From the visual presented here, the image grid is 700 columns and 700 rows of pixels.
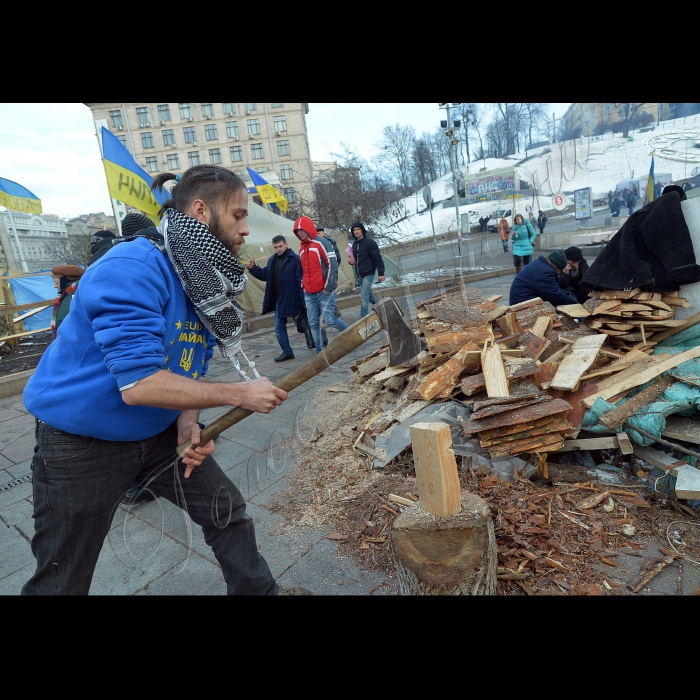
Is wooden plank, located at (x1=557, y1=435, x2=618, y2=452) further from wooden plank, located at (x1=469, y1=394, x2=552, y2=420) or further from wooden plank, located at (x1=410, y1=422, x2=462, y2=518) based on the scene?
wooden plank, located at (x1=410, y1=422, x2=462, y2=518)

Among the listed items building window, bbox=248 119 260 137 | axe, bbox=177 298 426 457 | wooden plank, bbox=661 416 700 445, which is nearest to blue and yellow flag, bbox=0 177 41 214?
axe, bbox=177 298 426 457

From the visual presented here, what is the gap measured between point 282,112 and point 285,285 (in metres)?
31.7

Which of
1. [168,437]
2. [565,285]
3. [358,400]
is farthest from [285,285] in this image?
[168,437]

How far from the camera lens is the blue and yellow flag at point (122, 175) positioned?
591 cm

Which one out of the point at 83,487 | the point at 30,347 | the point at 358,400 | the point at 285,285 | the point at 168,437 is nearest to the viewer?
the point at 83,487

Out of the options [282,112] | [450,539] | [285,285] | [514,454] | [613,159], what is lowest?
[514,454]

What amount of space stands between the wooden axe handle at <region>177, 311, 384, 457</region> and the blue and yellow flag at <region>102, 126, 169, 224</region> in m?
4.86

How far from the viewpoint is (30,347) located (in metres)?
10.7

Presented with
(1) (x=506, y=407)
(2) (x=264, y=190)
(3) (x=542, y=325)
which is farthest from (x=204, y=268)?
(2) (x=264, y=190)

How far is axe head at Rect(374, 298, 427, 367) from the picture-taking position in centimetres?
266

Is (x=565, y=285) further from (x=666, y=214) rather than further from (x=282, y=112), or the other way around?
(x=282, y=112)

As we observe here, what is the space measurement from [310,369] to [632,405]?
99.7 inches

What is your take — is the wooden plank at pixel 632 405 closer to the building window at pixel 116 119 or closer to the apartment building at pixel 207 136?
the apartment building at pixel 207 136

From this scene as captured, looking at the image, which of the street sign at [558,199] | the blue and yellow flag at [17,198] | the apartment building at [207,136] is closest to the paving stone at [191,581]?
the blue and yellow flag at [17,198]
